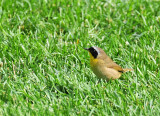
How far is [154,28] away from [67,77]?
2.38 meters

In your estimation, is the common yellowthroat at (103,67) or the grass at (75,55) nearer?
the grass at (75,55)

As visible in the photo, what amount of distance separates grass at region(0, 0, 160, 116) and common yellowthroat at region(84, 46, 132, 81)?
0.37 feet

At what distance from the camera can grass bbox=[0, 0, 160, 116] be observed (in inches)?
177

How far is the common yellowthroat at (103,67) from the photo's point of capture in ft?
17.2

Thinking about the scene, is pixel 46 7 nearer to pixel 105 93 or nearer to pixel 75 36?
pixel 75 36

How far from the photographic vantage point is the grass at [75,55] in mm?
4484

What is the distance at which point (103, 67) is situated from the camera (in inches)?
208

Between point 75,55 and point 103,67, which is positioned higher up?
point 75,55

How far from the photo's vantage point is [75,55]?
5.97 m

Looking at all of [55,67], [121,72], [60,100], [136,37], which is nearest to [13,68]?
[55,67]

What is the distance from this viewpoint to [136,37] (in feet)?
22.0

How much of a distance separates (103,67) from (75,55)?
31.9 inches

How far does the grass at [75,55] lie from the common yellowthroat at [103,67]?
11 cm

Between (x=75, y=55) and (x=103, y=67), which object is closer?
(x=103, y=67)
